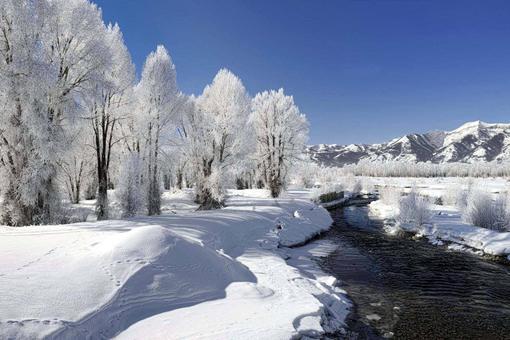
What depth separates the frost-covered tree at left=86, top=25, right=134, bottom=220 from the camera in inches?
723

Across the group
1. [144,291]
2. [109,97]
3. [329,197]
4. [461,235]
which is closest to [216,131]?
[109,97]

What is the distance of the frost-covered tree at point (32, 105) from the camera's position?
13.9 meters

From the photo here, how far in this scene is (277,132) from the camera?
1412 inches

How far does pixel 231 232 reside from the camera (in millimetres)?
16047

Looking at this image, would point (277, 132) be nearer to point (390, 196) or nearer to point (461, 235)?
point (390, 196)

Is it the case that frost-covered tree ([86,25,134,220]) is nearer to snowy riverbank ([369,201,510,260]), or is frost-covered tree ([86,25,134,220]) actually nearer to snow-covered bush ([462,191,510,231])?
snowy riverbank ([369,201,510,260])

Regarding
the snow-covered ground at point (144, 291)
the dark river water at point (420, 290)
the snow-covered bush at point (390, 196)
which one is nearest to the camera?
the snow-covered ground at point (144, 291)

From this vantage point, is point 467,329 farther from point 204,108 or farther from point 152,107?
point 204,108

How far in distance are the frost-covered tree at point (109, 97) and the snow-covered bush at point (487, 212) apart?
2471cm

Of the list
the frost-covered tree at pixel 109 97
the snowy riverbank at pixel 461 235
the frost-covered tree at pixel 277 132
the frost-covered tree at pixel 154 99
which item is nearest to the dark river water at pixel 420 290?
the snowy riverbank at pixel 461 235

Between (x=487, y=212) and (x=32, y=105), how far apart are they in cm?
2769

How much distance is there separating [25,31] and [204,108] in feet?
49.9

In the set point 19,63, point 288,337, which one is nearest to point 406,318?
point 288,337

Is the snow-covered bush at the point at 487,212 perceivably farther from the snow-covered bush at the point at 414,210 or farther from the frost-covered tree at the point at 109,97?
the frost-covered tree at the point at 109,97
